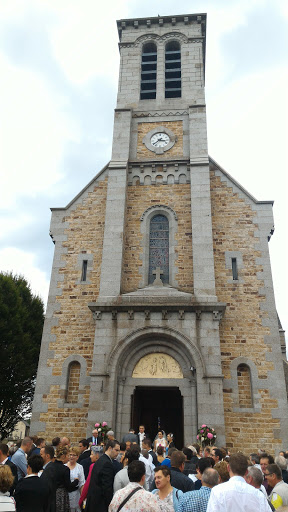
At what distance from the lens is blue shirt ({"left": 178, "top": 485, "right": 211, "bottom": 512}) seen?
432cm

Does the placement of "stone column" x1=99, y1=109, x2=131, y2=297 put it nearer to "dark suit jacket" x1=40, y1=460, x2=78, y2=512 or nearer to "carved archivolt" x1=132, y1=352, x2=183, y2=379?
"carved archivolt" x1=132, y1=352, x2=183, y2=379

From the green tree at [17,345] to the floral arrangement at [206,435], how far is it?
35.1ft

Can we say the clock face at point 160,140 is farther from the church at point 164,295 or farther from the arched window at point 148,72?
the arched window at point 148,72

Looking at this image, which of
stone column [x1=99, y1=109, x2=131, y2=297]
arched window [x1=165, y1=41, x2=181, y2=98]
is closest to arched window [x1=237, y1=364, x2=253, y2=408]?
stone column [x1=99, y1=109, x2=131, y2=297]

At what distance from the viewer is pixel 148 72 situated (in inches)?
818

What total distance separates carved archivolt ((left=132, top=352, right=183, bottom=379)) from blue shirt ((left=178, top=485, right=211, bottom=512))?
917cm

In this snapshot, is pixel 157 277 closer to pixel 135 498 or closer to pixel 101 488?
pixel 101 488

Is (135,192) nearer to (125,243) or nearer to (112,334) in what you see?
(125,243)

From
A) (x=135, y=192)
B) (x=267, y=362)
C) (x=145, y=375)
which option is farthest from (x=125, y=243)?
(x=267, y=362)

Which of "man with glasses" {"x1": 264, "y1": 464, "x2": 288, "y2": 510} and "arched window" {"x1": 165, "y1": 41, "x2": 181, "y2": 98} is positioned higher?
"arched window" {"x1": 165, "y1": 41, "x2": 181, "y2": 98}

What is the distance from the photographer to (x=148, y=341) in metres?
13.8

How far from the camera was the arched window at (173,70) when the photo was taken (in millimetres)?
20125

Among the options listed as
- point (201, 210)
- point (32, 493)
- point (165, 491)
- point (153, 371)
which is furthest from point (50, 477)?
point (201, 210)

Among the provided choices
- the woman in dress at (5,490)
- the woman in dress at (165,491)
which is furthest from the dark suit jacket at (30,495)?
the woman in dress at (165,491)
